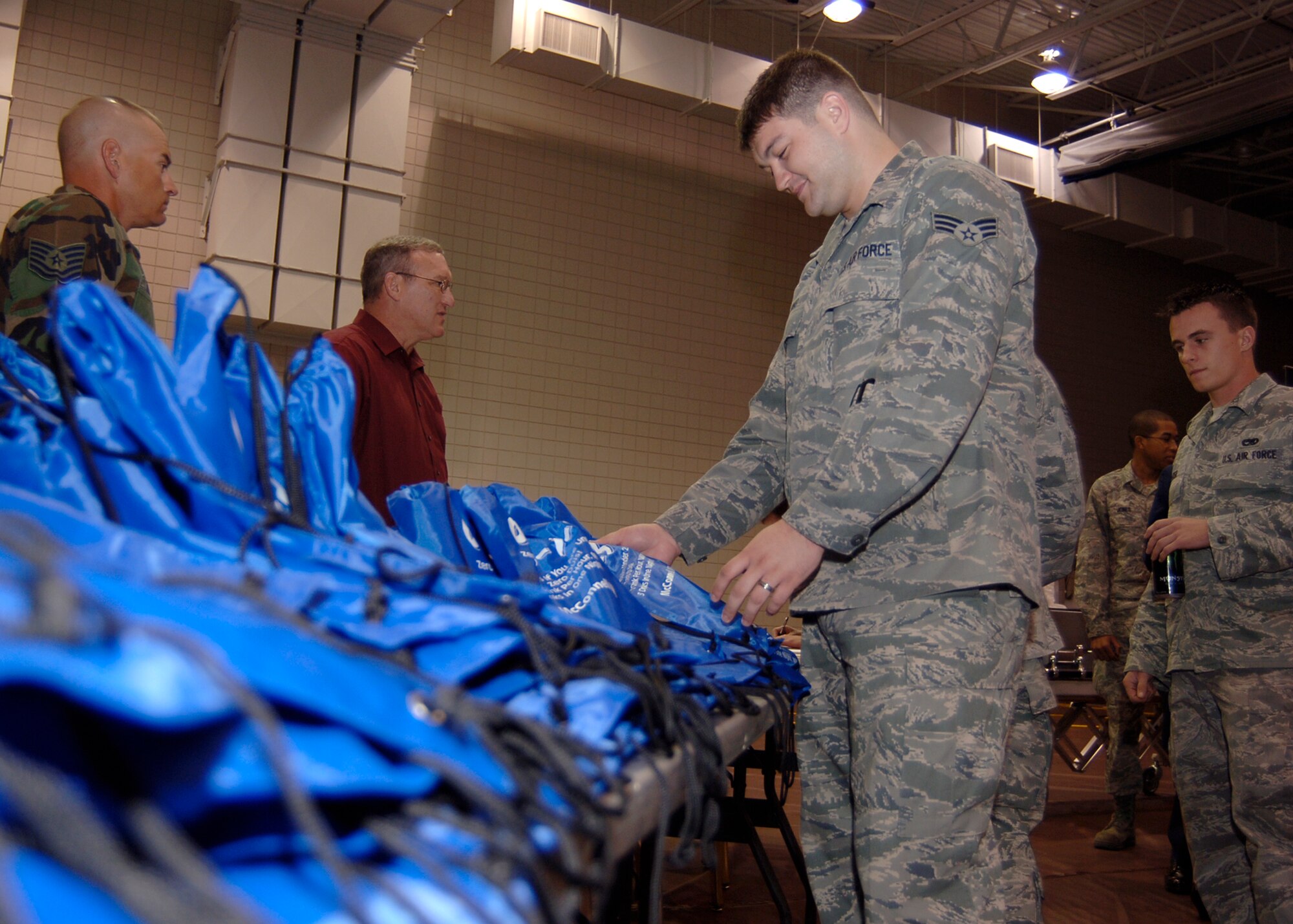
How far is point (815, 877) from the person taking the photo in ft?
5.89

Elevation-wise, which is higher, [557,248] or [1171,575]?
[557,248]

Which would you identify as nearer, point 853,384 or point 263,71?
point 853,384

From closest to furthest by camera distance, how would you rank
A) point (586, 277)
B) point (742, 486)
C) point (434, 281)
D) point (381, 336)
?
point (742, 486) → point (381, 336) → point (434, 281) → point (586, 277)

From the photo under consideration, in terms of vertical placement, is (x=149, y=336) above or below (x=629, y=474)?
below

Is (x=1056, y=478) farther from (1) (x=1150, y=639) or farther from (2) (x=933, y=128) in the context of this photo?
(2) (x=933, y=128)

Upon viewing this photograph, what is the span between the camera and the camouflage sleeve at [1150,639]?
3.31 m

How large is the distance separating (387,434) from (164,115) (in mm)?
3823

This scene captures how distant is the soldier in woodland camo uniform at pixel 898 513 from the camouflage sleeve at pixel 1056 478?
1.0 inches

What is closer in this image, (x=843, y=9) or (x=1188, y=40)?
(x=843, y=9)

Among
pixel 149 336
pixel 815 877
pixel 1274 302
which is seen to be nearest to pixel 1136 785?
pixel 815 877

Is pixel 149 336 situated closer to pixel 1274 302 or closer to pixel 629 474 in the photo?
pixel 629 474

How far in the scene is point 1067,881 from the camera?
12.1 ft

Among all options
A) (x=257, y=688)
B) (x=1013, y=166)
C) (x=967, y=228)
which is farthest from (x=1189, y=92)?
(x=257, y=688)

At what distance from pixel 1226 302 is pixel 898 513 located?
2.04 meters
